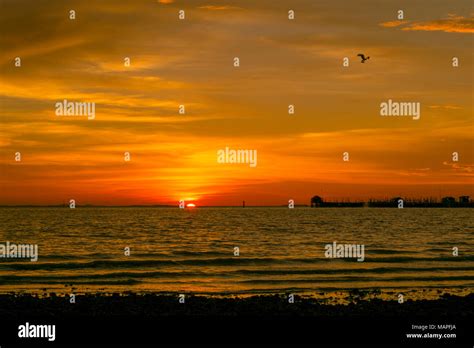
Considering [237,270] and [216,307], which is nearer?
[216,307]

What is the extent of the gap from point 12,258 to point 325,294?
26398mm

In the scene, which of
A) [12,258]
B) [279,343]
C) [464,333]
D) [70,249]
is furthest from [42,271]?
[464,333]

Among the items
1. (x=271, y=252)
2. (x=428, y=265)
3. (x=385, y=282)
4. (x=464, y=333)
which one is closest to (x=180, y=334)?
(x=464, y=333)

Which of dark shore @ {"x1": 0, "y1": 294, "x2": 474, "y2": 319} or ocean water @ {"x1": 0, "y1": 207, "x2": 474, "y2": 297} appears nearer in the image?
dark shore @ {"x1": 0, "y1": 294, "x2": 474, "y2": 319}

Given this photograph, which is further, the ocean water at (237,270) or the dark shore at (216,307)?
the ocean water at (237,270)

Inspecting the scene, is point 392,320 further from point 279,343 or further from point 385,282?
point 385,282

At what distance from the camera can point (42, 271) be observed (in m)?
41.0

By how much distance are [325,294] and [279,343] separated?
1236 cm

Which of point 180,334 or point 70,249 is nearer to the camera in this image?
point 180,334

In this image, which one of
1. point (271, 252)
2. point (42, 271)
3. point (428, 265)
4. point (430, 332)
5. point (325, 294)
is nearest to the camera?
point (430, 332)

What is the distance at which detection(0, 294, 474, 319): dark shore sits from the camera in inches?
929

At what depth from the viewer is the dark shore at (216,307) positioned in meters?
23.6

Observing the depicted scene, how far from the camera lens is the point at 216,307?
2547 centimetres

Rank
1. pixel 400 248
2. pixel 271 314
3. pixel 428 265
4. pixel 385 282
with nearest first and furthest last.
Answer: pixel 271 314, pixel 385 282, pixel 428 265, pixel 400 248
